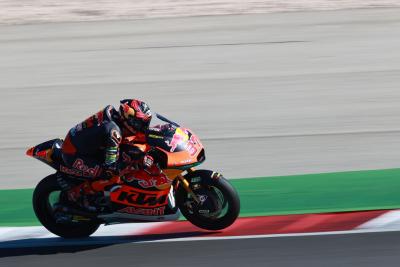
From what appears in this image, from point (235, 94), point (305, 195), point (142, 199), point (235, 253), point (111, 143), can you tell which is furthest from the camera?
point (235, 94)

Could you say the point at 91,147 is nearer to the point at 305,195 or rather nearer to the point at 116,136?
the point at 116,136

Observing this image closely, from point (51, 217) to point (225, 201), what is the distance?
184 centimetres

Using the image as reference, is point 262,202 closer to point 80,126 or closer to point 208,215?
point 208,215

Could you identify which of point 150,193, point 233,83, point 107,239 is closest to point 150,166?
point 150,193

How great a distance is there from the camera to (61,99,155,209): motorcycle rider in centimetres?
907

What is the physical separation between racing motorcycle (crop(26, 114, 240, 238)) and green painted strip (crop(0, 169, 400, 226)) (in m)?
0.70

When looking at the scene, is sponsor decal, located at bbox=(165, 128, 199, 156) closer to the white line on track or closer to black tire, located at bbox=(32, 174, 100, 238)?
the white line on track

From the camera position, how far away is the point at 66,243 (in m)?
9.52

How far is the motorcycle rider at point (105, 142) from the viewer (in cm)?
907

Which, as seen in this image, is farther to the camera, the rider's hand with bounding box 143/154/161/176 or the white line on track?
the white line on track

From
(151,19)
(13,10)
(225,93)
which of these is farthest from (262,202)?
(13,10)

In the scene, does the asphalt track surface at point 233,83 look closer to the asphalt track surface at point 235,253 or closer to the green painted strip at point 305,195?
the green painted strip at point 305,195

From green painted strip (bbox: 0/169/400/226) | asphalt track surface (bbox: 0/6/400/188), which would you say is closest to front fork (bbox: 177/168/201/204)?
green painted strip (bbox: 0/169/400/226)

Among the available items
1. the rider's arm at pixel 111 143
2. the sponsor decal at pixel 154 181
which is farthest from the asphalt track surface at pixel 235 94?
the rider's arm at pixel 111 143
